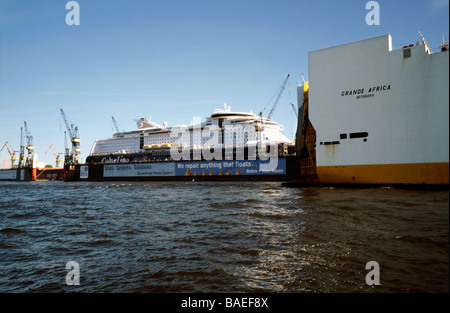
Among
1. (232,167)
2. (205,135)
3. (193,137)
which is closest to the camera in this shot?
(232,167)

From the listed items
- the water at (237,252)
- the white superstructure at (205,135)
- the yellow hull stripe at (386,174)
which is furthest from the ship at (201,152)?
the water at (237,252)

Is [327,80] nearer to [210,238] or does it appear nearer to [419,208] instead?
[419,208]

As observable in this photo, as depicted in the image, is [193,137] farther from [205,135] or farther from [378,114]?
[378,114]

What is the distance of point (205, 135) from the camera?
45.9 m

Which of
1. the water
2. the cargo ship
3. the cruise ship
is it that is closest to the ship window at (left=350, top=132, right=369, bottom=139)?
the cargo ship

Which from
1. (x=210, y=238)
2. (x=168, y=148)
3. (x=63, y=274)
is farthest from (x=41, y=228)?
(x=168, y=148)

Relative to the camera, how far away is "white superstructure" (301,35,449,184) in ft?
48.7

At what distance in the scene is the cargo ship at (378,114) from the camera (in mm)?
14844

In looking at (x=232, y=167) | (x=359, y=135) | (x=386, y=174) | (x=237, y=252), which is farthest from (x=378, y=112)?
(x=232, y=167)

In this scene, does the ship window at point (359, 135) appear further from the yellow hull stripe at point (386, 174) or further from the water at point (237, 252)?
the water at point (237, 252)

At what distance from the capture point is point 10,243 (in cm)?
658

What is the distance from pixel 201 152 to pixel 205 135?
4.90 meters

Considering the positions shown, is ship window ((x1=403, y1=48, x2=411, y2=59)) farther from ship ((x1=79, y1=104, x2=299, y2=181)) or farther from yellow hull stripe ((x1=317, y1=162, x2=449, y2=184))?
ship ((x1=79, y1=104, x2=299, y2=181))
